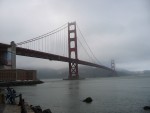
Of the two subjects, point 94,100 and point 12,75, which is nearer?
point 94,100

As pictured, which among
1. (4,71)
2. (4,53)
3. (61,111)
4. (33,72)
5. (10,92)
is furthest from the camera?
(33,72)

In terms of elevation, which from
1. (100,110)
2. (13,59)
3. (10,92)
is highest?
(13,59)

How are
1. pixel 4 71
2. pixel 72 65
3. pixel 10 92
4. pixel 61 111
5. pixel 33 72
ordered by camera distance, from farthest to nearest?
pixel 72 65
pixel 33 72
pixel 4 71
pixel 61 111
pixel 10 92

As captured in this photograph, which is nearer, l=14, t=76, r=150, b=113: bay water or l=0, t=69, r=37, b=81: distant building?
l=14, t=76, r=150, b=113: bay water

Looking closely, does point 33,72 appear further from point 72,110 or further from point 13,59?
point 72,110

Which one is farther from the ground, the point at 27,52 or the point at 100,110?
the point at 27,52

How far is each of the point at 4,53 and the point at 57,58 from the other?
13.9 m

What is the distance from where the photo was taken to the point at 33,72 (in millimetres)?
61031

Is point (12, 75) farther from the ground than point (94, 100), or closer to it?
farther from the ground

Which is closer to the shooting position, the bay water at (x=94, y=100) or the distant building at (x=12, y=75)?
the bay water at (x=94, y=100)

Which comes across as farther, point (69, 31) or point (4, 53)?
point (69, 31)

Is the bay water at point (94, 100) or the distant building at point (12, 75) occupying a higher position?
the distant building at point (12, 75)

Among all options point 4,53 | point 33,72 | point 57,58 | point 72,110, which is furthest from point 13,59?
point 72,110

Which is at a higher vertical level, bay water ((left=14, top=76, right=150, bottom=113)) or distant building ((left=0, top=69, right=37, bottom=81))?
distant building ((left=0, top=69, right=37, bottom=81))
